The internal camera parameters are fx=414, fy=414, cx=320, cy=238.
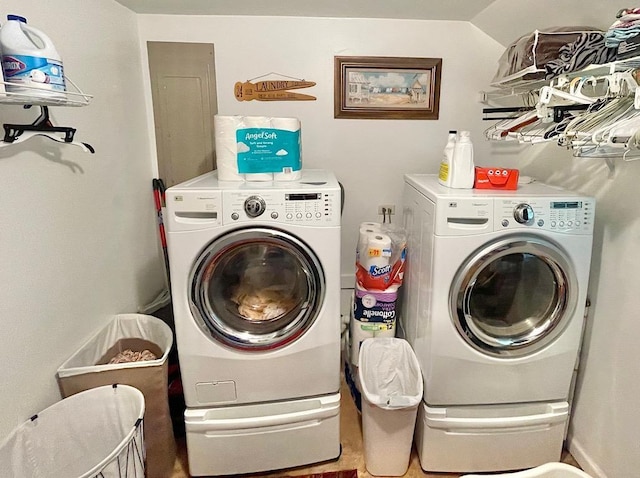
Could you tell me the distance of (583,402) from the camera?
1.80 metres

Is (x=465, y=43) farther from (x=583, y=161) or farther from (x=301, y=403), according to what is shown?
(x=301, y=403)

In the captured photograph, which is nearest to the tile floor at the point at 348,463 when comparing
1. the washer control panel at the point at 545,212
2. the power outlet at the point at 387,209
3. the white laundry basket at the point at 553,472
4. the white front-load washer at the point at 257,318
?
the white front-load washer at the point at 257,318

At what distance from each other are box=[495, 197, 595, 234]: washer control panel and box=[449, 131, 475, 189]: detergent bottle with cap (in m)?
0.23

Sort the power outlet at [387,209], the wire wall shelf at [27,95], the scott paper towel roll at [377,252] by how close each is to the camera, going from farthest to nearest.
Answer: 1. the power outlet at [387,209]
2. the scott paper towel roll at [377,252]
3. the wire wall shelf at [27,95]

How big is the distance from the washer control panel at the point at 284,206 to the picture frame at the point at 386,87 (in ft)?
3.29

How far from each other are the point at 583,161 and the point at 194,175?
1.95 meters

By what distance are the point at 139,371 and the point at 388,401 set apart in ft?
3.14

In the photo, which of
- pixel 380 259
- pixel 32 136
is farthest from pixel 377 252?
pixel 32 136

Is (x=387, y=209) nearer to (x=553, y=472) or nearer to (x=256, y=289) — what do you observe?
(x=256, y=289)

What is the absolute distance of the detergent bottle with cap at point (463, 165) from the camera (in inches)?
67.9

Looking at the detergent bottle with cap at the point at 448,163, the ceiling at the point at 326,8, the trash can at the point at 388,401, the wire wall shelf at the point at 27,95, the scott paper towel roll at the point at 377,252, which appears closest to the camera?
the wire wall shelf at the point at 27,95

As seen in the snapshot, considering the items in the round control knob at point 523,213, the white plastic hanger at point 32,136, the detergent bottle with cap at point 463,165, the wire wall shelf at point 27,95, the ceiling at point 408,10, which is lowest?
the round control knob at point 523,213

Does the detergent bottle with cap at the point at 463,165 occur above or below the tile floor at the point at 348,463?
above

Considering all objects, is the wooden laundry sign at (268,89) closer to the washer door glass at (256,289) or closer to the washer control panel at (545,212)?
the washer door glass at (256,289)
